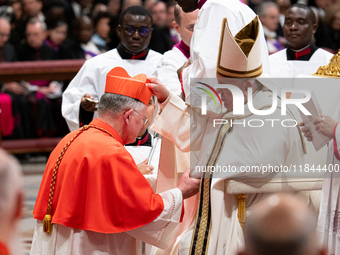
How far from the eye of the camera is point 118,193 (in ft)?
12.5

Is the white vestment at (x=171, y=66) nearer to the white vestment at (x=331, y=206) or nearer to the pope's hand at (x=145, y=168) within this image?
the pope's hand at (x=145, y=168)

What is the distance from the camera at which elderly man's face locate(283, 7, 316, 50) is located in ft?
22.7

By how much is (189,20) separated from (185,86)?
1.40m

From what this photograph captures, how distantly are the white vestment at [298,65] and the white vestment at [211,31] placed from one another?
8.70ft

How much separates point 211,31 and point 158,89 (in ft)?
1.54

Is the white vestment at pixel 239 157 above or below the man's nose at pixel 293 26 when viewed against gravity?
below

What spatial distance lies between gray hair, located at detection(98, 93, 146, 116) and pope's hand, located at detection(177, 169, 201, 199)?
48 centimetres

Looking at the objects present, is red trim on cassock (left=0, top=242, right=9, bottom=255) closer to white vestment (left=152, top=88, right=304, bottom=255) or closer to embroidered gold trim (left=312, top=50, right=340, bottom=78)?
white vestment (left=152, top=88, right=304, bottom=255)

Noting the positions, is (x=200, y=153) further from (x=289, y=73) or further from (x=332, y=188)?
(x=289, y=73)

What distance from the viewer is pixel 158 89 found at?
4156mm

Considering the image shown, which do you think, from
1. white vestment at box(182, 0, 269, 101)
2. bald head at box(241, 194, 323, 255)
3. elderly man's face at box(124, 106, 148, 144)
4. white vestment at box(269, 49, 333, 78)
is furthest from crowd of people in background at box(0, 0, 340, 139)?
bald head at box(241, 194, 323, 255)

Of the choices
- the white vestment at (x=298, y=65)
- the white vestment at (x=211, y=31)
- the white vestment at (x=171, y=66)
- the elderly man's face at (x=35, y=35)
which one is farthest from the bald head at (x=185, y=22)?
the elderly man's face at (x=35, y=35)

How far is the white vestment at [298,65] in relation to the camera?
272 inches

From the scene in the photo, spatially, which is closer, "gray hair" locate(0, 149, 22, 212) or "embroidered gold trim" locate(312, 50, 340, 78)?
"gray hair" locate(0, 149, 22, 212)
